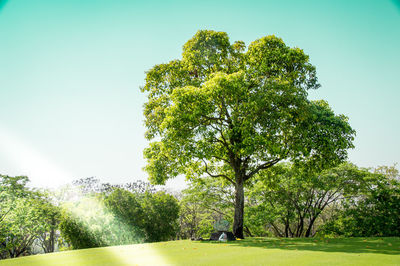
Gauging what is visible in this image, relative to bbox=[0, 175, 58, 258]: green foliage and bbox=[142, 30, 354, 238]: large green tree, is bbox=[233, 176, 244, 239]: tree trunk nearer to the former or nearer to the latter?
bbox=[142, 30, 354, 238]: large green tree

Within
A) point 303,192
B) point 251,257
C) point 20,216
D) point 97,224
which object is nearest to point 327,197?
point 303,192

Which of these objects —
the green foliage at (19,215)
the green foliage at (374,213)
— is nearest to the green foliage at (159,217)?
the green foliage at (19,215)

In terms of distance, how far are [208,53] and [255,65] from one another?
278cm

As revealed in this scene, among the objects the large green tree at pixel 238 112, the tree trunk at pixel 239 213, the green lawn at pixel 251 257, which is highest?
the large green tree at pixel 238 112

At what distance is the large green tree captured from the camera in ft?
43.0

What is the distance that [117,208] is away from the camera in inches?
890

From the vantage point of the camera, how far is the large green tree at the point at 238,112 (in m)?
13.1

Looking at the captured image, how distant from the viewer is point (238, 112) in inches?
558

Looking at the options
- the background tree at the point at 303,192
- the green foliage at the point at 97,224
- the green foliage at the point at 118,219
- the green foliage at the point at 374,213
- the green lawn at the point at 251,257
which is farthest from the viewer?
the green foliage at the point at 118,219

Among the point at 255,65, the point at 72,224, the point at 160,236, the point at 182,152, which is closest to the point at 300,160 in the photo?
the point at 255,65

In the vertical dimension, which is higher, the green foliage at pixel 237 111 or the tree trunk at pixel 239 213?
the green foliage at pixel 237 111

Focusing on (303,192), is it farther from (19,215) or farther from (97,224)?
(19,215)

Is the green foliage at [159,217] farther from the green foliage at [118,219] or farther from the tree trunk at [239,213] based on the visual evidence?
the tree trunk at [239,213]

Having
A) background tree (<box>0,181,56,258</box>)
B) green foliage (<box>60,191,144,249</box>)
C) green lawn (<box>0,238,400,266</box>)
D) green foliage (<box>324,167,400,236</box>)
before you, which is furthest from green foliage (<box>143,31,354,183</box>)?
background tree (<box>0,181,56,258</box>)
